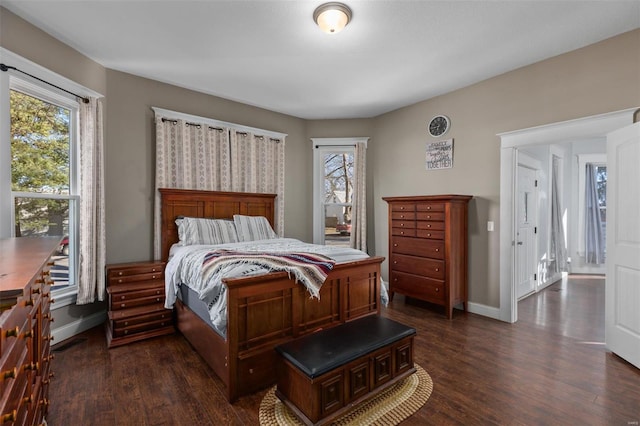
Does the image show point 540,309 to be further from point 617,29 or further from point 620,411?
point 617,29

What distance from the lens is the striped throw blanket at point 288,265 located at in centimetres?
227

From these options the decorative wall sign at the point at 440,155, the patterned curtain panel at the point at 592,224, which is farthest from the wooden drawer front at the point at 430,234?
the patterned curtain panel at the point at 592,224

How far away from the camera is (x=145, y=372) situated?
7.93 ft

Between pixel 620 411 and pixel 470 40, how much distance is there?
9.96ft

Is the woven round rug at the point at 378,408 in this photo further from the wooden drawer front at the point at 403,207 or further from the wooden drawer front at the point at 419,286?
the wooden drawer front at the point at 403,207

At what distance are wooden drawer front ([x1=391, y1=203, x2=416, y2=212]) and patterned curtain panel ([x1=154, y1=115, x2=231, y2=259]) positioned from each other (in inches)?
92.5

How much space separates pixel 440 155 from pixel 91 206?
166 inches

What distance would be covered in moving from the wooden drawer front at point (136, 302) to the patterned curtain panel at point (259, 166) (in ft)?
5.91

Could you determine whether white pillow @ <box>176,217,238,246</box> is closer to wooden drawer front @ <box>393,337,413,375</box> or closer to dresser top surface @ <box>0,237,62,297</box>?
dresser top surface @ <box>0,237,62,297</box>

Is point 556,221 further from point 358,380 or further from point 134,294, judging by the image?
point 134,294

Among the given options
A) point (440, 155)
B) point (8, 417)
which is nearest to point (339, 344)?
point (8, 417)

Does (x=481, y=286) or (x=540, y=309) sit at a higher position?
(x=481, y=286)

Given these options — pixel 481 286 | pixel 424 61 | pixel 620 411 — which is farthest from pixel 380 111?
pixel 620 411

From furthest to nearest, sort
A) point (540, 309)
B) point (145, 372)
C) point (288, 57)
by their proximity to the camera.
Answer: point (540, 309), point (288, 57), point (145, 372)
